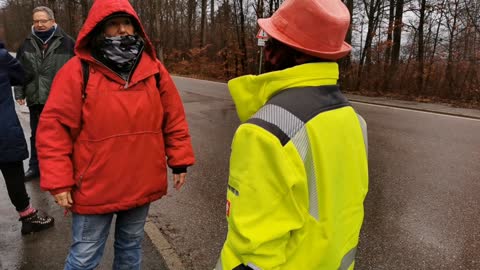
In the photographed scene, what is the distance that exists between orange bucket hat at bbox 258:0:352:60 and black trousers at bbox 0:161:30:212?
2.96m

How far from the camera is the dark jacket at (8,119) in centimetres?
316

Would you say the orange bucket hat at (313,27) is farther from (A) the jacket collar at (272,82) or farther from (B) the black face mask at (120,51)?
(B) the black face mask at (120,51)

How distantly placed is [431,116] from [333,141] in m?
10.9

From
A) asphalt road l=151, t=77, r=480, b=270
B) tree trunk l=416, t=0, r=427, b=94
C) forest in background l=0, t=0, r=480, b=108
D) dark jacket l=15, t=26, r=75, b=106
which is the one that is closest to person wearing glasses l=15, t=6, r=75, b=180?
dark jacket l=15, t=26, r=75, b=106

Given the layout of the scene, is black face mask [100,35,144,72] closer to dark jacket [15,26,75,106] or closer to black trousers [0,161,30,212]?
black trousers [0,161,30,212]

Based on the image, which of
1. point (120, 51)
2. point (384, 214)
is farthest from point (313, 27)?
point (384, 214)

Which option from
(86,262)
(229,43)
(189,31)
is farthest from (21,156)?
(189,31)

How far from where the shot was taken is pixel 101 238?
2.25m

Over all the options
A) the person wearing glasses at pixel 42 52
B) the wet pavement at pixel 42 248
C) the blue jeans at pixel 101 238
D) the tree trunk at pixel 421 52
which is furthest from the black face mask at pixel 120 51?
the tree trunk at pixel 421 52

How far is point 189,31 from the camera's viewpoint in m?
37.3

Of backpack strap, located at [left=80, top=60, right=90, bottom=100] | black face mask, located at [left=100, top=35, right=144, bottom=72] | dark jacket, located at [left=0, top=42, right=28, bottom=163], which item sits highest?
black face mask, located at [left=100, top=35, right=144, bottom=72]

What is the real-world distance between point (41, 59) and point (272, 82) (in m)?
4.05

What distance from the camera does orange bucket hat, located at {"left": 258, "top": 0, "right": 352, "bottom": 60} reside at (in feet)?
4.31

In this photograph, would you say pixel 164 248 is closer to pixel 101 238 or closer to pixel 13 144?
pixel 101 238
